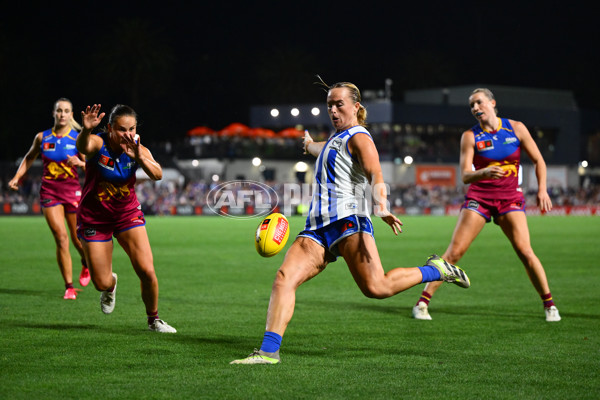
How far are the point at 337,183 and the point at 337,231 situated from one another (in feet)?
1.24

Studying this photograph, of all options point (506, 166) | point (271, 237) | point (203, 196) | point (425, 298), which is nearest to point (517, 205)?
point (506, 166)

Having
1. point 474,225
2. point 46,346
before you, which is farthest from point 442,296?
point 46,346

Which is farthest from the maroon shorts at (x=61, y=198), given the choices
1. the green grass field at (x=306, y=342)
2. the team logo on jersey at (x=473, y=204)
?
the team logo on jersey at (x=473, y=204)

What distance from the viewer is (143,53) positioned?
79000 mm

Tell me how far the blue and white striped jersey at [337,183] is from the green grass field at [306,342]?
1179 mm

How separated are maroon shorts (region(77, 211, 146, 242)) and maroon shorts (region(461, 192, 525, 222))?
12.1 ft

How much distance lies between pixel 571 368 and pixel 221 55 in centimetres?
9611

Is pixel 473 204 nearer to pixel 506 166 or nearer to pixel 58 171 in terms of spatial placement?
pixel 506 166

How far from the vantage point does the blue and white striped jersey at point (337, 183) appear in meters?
6.74

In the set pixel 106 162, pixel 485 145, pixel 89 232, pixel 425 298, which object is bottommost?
pixel 425 298

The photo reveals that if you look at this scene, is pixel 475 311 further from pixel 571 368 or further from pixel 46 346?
pixel 46 346

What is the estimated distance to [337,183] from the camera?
6.79 metres

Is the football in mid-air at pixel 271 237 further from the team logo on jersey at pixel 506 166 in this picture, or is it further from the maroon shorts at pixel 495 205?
the team logo on jersey at pixel 506 166

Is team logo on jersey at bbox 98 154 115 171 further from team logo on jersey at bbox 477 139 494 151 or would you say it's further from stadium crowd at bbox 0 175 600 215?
stadium crowd at bbox 0 175 600 215
